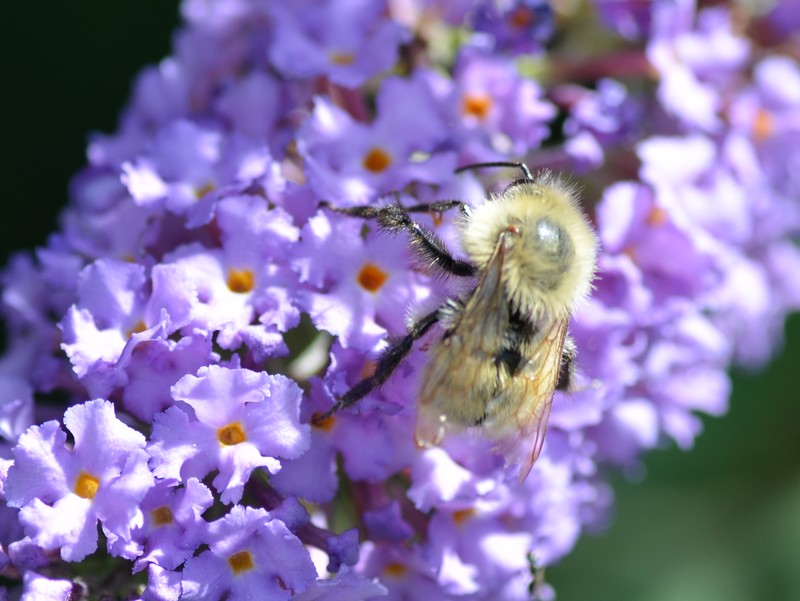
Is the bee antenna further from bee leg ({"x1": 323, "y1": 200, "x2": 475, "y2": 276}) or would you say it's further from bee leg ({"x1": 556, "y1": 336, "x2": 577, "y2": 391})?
bee leg ({"x1": 556, "y1": 336, "x2": 577, "y2": 391})

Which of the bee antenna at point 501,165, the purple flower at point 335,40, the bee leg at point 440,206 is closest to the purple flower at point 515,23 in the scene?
the purple flower at point 335,40

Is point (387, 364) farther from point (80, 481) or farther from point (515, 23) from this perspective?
point (515, 23)

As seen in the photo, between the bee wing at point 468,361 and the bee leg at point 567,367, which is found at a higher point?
the bee wing at point 468,361

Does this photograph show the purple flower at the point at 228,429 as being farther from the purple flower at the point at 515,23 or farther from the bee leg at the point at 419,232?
the purple flower at the point at 515,23

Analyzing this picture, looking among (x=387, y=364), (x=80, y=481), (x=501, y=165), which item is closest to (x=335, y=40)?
(x=501, y=165)

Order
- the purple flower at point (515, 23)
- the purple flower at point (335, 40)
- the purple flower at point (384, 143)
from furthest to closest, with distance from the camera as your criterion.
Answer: the purple flower at point (515, 23) → the purple flower at point (335, 40) → the purple flower at point (384, 143)

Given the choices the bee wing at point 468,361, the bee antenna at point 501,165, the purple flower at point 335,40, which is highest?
the purple flower at point 335,40

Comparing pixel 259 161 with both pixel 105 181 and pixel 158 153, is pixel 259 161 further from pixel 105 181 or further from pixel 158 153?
pixel 105 181
